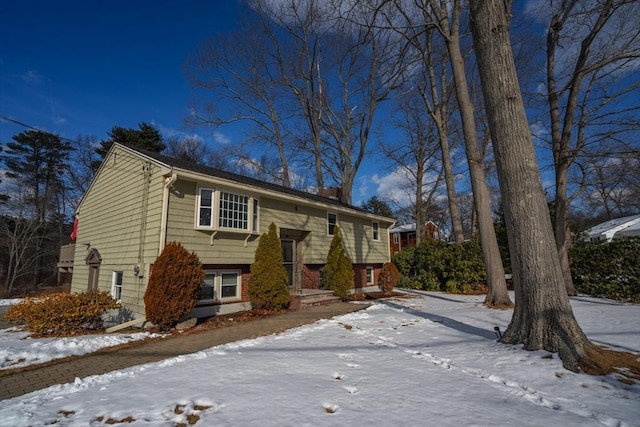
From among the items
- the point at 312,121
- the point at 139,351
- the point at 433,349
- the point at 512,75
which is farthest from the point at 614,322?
the point at 312,121

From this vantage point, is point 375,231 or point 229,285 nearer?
point 229,285

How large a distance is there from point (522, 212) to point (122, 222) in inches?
446

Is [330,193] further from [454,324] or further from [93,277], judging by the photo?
[454,324]

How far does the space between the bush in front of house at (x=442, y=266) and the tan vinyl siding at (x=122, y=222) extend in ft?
40.5

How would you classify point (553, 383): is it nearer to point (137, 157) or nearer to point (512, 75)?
point (512, 75)

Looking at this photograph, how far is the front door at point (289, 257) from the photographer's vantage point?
42.0ft

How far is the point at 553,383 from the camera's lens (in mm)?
3521

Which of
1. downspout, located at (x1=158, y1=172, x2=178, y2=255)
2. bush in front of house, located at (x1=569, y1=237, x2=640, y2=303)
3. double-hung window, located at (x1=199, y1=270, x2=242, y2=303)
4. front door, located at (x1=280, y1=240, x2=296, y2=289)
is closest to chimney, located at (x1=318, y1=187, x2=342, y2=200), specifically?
front door, located at (x1=280, y1=240, x2=296, y2=289)

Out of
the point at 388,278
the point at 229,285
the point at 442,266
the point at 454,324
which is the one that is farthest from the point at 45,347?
the point at 442,266

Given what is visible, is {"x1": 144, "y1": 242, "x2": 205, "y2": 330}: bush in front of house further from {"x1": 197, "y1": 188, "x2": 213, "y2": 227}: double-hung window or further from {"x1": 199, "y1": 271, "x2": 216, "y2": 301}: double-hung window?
{"x1": 199, "y1": 271, "x2": 216, "y2": 301}: double-hung window

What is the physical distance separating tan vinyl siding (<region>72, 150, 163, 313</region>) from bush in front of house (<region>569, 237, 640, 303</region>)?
14.6 meters

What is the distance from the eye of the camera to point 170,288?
7691 mm

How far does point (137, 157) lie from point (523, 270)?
427 inches

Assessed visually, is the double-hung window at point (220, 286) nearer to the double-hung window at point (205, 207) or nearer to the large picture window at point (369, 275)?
the double-hung window at point (205, 207)
